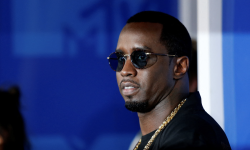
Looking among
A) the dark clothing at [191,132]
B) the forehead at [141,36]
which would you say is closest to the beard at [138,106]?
the dark clothing at [191,132]

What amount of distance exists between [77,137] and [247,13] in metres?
1.76

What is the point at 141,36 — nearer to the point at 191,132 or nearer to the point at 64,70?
the point at 191,132

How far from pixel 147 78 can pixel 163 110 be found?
217mm

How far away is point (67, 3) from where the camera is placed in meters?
2.79

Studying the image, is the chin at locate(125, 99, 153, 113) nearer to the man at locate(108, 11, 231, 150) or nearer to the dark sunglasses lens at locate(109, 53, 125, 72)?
the man at locate(108, 11, 231, 150)

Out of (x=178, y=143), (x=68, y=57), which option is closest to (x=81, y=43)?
(x=68, y=57)

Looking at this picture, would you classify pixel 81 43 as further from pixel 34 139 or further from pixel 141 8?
pixel 34 139

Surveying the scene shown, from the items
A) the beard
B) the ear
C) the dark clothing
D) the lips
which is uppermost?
the ear

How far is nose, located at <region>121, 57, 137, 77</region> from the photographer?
1.90m

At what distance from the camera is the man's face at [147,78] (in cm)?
188

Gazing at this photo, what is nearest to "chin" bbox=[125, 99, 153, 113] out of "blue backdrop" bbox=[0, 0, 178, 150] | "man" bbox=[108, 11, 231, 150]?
"man" bbox=[108, 11, 231, 150]

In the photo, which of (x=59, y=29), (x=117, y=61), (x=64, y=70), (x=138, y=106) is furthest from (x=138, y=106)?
(x=59, y=29)

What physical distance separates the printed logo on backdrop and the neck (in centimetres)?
105

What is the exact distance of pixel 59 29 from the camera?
277 cm
